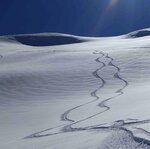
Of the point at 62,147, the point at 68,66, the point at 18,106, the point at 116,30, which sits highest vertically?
the point at 116,30

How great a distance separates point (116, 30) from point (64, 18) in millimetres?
23865

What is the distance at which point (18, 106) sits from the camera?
729 centimetres

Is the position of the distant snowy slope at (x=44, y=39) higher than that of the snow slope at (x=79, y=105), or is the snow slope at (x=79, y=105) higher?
the distant snowy slope at (x=44, y=39)

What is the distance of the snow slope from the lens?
3.95m

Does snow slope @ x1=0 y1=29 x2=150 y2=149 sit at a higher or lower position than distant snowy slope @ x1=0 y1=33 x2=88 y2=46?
lower

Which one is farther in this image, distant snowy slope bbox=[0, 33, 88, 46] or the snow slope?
distant snowy slope bbox=[0, 33, 88, 46]

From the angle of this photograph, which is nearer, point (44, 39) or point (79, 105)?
point (79, 105)

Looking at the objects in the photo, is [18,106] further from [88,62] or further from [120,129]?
[88,62]

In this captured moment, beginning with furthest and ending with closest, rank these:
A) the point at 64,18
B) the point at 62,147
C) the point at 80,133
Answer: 1. the point at 64,18
2. the point at 80,133
3. the point at 62,147

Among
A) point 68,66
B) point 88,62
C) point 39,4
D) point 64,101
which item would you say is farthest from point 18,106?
point 39,4

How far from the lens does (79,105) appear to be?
6590mm

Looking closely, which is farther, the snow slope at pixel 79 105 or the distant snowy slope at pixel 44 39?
the distant snowy slope at pixel 44 39

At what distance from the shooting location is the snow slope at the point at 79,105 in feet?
13.0

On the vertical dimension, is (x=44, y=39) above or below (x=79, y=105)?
above
